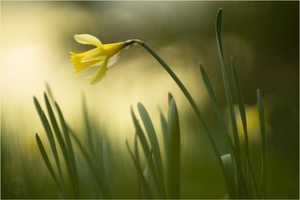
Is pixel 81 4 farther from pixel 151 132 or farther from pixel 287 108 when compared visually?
pixel 151 132

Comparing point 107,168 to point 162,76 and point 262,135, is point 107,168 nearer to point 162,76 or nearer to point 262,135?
point 262,135

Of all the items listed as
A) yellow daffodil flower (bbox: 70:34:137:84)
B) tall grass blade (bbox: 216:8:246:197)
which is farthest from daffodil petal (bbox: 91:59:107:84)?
tall grass blade (bbox: 216:8:246:197)

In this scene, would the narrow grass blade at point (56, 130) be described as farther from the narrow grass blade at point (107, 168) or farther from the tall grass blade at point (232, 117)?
the tall grass blade at point (232, 117)

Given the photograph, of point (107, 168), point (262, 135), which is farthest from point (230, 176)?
point (107, 168)

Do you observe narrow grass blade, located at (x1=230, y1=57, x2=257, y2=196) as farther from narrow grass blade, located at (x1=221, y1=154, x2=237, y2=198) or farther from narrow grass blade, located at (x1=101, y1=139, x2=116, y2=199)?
narrow grass blade, located at (x1=101, y1=139, x2=116, y2=199)

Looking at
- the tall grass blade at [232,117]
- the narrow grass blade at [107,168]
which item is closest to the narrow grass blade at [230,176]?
the tall grass blade at [232,117]
